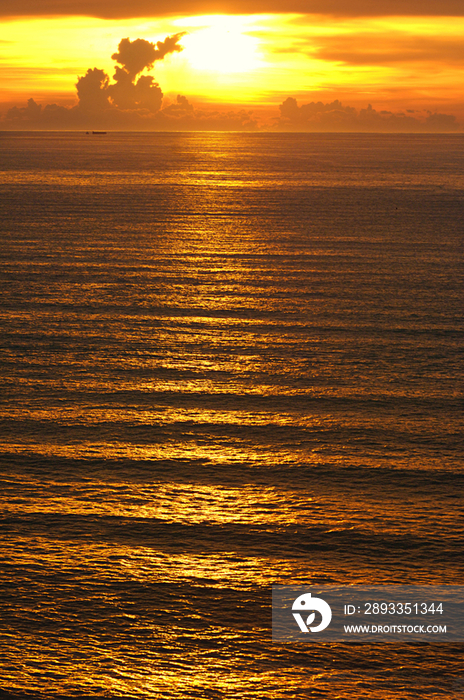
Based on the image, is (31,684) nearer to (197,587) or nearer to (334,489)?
(197,587)

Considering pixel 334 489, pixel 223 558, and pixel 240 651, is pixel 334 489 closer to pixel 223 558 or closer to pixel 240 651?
pixel 223 558

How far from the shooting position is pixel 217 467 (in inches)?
914

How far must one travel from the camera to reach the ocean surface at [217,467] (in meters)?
15.1

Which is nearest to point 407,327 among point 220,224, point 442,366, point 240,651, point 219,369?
point 442,366

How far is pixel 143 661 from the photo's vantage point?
48.6 ft

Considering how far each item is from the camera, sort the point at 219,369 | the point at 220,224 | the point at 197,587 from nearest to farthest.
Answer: the point at 197,587, the point at 219,369, the point at 220,224

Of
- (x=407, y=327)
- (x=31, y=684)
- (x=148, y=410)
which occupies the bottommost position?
(x=31, y=684)

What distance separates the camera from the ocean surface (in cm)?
1506

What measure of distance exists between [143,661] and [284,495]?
7877 mm

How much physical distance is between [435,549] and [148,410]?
12.5m

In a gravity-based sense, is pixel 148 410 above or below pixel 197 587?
above

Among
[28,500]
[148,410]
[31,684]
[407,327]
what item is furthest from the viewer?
[407,327]

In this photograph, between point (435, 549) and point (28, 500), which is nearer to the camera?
point (435, 549)

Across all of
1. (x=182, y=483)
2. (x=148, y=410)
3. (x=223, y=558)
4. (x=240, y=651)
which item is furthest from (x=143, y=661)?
(x=148, y=410)
